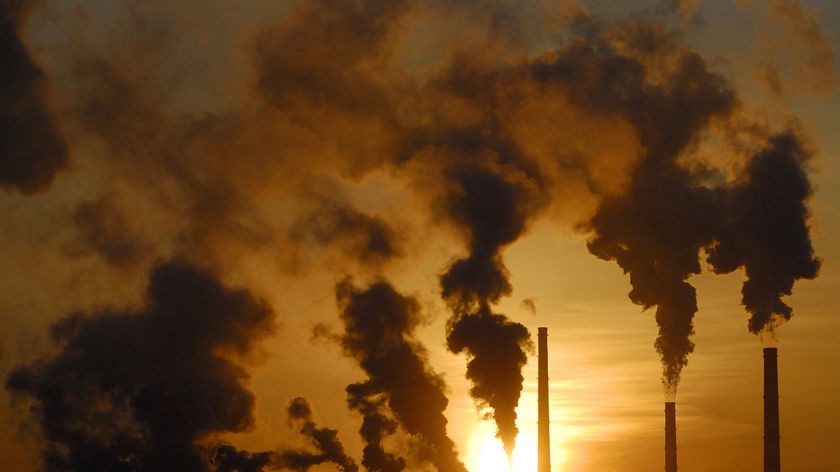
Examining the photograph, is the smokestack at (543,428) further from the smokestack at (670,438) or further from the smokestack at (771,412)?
the smokestack at (771,412)

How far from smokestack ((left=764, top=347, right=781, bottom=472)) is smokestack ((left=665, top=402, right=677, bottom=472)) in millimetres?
9470

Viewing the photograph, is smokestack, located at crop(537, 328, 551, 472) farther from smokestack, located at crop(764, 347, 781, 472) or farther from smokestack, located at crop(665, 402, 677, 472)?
smokestack, located at crop(764, 347, 781, 472)

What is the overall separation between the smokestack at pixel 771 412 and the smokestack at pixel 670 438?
947 centimetres

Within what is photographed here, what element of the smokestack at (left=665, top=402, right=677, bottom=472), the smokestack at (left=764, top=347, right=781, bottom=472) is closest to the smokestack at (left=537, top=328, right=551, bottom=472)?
the smokestack at (left=665, top=402, right=677, bottom=472)

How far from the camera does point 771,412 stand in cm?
5941

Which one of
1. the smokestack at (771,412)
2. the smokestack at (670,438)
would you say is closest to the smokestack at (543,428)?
the smokestack at (670,438)

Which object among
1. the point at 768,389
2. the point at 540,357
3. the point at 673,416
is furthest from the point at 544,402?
the point at 768,389

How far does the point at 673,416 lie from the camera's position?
69.9 metres

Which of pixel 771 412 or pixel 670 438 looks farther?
pixel 670 438

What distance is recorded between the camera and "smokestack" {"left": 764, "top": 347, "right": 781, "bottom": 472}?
58.6 metres

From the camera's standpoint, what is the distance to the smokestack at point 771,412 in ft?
192

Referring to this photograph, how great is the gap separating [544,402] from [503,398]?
14153mm

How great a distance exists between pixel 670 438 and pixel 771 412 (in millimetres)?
11673

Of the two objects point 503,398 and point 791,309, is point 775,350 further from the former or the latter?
point 503,398
